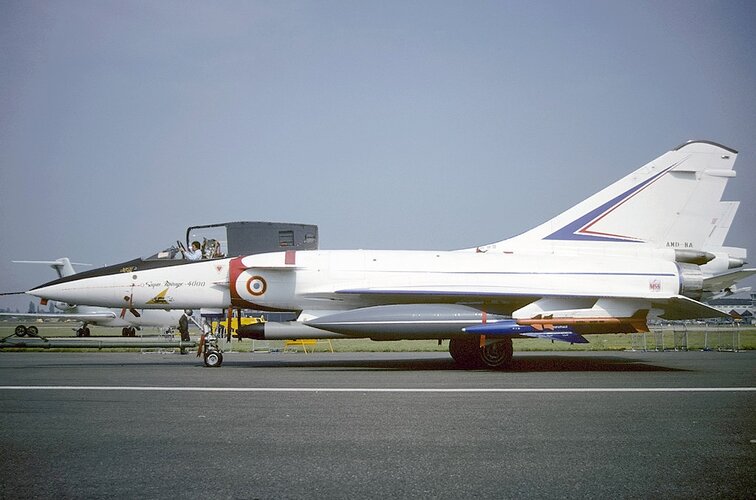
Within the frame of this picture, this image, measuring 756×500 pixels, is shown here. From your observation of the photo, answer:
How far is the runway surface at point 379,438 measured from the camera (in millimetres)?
3992

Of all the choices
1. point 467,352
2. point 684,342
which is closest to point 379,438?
point 467,352

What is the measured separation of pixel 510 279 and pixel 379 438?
8.29m

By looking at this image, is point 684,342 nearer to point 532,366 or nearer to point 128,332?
point 532,366

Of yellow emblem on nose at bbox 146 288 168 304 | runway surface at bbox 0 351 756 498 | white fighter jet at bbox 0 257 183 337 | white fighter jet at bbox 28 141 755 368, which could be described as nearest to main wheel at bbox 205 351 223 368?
white fighter jet at bbox 28 141 755 368

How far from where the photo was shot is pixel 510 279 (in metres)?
13.1

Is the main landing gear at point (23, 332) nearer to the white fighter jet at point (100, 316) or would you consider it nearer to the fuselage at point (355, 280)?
the white fighter jet at point (100, 316)

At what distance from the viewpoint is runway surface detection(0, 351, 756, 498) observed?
13.1 feet

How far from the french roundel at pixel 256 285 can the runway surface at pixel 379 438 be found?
374cm

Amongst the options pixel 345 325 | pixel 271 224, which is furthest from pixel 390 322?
pixel 271 224

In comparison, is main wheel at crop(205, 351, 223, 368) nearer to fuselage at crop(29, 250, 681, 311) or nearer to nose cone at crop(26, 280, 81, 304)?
fuselage at crop(29, 250, 681, 311)

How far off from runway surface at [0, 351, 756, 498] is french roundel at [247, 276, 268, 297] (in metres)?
3.74

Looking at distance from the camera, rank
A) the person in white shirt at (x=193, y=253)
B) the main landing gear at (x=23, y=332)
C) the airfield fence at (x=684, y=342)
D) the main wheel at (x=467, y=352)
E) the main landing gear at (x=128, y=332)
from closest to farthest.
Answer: the main wheel at (x=467, y=352), the person in white shirt at (x=193, y=253), the airfield fence at (x=684, y=342), the main landing gear at (x=23, y=332), the main landing gear at (x=128, y=332)

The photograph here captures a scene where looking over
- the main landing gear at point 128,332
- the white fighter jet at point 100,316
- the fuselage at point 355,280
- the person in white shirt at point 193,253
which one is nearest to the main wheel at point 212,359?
the fuselage at point 355,280

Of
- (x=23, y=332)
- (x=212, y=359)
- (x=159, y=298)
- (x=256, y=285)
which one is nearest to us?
(x=212, y=359)
